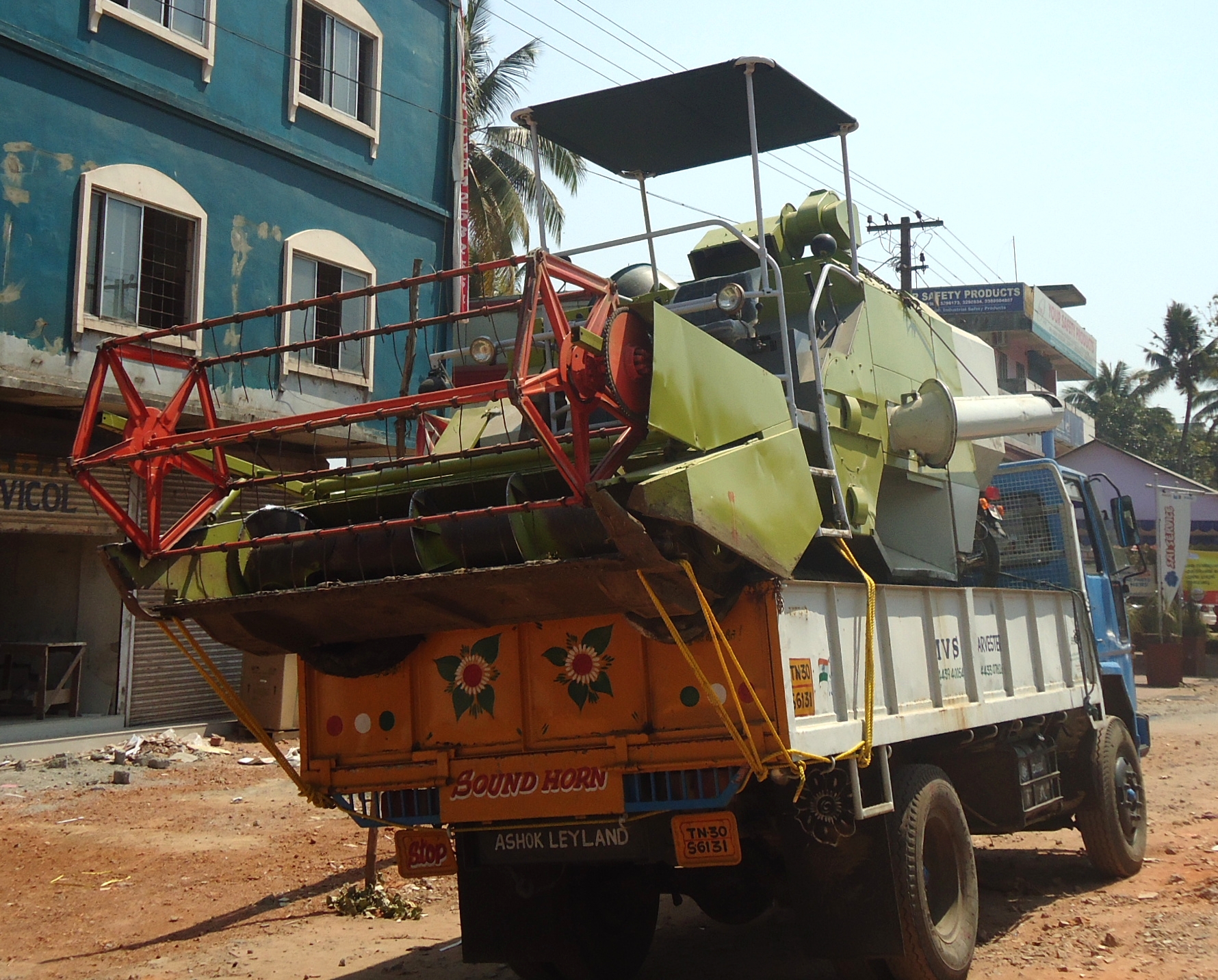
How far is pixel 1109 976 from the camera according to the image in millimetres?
5297

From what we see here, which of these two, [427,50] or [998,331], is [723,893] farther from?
[998,331]

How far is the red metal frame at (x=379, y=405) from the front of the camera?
3787 millimetres

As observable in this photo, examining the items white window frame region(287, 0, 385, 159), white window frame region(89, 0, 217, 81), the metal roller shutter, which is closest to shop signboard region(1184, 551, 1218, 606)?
white window frame region(287, 0, 385, 159)

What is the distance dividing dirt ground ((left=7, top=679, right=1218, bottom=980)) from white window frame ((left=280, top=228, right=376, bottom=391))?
492 cm

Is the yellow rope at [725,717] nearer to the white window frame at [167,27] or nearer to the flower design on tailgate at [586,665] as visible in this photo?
the flower design on tailgate at [586,665]

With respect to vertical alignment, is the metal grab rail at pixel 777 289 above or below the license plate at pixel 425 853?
above

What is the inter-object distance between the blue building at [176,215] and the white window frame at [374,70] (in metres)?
0.03

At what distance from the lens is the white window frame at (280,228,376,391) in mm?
13469

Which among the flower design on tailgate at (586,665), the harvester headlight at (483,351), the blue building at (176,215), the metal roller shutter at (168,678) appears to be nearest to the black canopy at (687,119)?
the harvester headlight at (483,351)

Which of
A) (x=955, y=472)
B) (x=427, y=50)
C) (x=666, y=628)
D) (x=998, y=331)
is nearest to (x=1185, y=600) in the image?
(x=998, y=331)

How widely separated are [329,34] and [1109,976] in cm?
1297

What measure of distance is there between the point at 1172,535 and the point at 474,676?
19.7 meters

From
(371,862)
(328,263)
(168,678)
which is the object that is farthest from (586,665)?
(328,263)

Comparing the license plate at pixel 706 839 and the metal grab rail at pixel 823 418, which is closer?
the license plate at pixel 706 839
